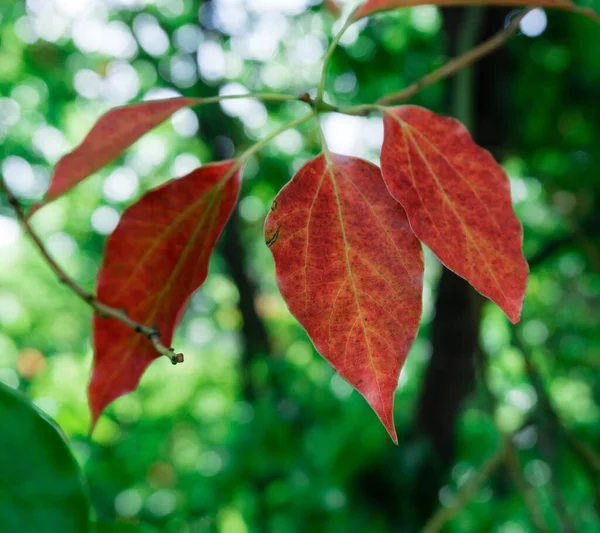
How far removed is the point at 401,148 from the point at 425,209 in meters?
0.04

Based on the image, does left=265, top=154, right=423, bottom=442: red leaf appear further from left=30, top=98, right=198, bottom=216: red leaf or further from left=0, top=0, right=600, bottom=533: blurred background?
left=0, top=0, right=600, bottom=533: blurred background

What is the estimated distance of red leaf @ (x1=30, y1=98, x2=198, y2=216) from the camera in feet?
1.01

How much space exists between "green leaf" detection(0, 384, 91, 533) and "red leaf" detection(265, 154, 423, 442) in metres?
0.11

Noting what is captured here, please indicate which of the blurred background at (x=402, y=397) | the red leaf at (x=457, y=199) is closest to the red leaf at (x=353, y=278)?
the red leaf at (x=457, y=199)

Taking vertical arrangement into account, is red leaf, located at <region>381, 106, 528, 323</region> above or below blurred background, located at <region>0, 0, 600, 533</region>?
above

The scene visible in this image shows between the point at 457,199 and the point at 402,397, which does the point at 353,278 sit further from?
the point at 402,397

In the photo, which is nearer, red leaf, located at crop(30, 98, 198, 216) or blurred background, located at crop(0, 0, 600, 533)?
red leaf, located at crop(30, 98, 198, 216)

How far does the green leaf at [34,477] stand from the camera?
21cm

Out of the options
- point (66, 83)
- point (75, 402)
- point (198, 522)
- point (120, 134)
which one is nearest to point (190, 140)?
point (66, 83)

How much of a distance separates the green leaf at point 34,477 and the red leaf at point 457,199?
0.55ft

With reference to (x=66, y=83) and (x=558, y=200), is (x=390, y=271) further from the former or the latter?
(x=66, y=83)

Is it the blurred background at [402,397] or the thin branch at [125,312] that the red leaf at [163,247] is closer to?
the thin branch at [125,312]

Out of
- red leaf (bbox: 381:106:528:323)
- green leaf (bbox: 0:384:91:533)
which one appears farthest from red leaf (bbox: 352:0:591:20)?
green leaf (bbox: 0:384:91:533)

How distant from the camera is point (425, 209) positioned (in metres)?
0.25
